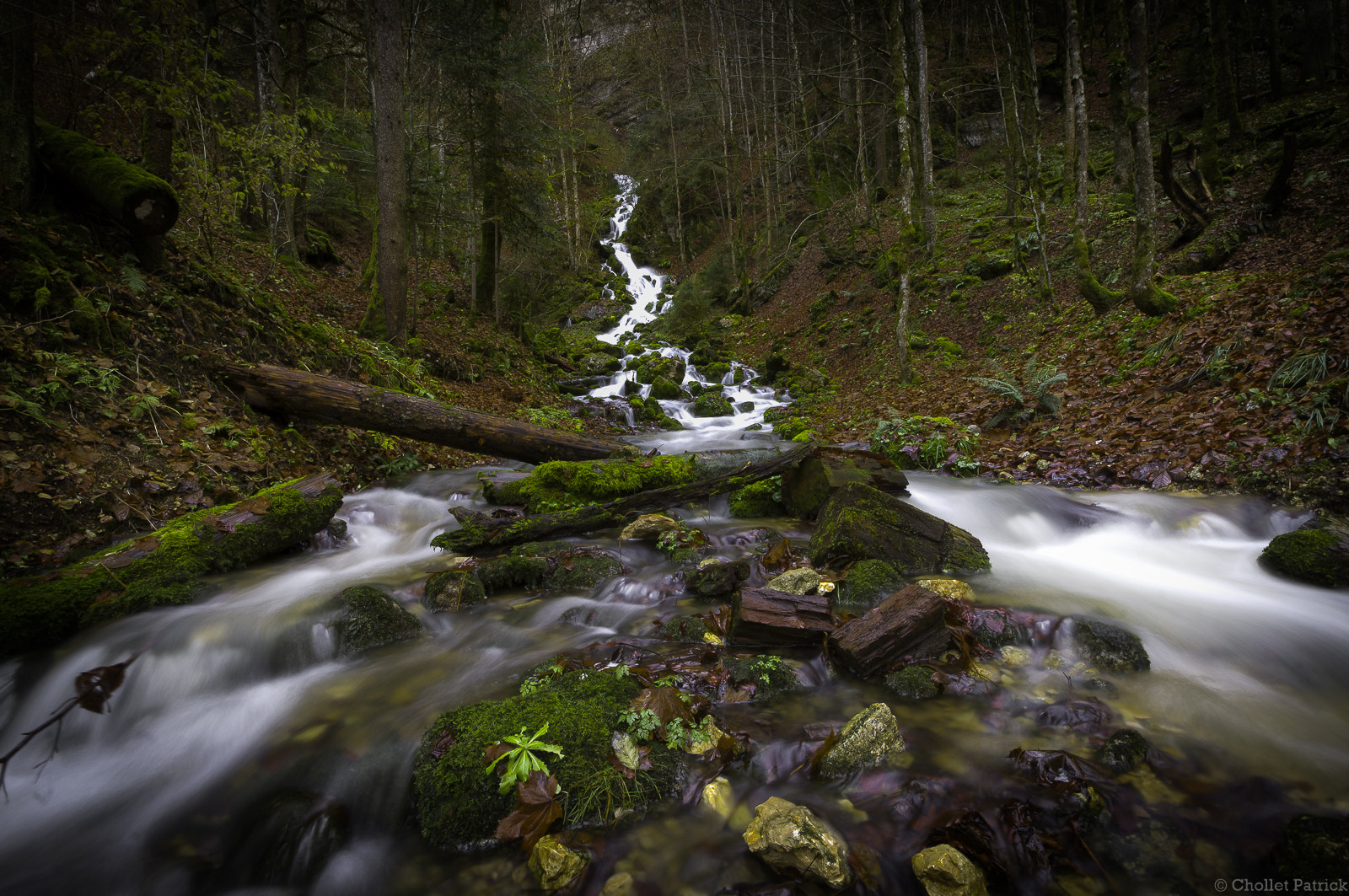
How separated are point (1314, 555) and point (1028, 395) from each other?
15.4 feet

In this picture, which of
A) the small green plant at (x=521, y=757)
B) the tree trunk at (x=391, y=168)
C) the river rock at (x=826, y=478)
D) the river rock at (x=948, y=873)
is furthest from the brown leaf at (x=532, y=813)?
the tree trunk at (x=391, y=168)

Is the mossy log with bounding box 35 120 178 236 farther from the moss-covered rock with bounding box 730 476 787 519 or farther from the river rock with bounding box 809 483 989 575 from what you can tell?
the river rock with bounding box 809 483 989 575

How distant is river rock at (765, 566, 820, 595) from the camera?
4.12 meters

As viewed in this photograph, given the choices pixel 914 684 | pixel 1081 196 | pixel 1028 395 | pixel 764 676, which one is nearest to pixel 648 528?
pixel 764 676

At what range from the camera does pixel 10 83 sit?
5.51 m

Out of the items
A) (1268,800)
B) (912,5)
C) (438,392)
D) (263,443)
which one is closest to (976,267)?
(912,5)

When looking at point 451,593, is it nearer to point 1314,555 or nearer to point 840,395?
point 1314,555

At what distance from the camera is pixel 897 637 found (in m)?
3.26

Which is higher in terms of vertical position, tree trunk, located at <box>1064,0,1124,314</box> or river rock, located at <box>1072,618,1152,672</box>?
tree trunk, located at <box>1064,0,1124,314</box>

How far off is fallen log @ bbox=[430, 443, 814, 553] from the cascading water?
0.57m

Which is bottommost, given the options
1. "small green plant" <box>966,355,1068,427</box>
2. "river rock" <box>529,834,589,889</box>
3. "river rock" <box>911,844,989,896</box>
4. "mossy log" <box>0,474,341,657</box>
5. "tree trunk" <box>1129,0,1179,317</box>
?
"river rock" <box>911,844,989,896</box>

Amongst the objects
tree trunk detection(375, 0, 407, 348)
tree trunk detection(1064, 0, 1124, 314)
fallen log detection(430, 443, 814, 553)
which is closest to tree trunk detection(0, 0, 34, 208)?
tree trunk detection(375, 0, 407, 348)

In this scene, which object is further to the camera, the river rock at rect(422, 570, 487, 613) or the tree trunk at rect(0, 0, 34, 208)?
the tree trunk at rect(0, 0, 34, 208)

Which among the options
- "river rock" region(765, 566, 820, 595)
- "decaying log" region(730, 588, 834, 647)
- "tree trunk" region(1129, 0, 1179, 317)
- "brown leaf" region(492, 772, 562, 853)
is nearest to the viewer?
"brown leaf" region(492, 772, 562, 853)
